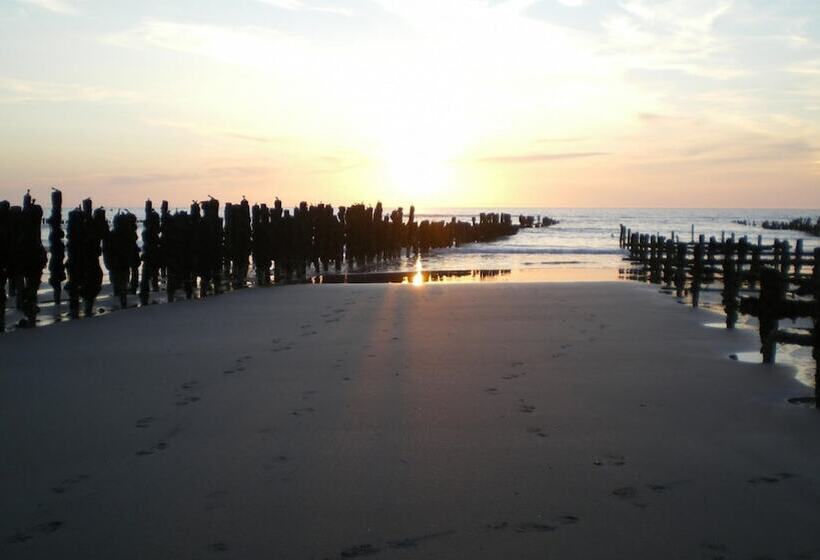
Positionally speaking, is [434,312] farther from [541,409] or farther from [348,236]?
[348,236]

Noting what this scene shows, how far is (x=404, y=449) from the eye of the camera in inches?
208

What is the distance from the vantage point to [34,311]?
12.6m

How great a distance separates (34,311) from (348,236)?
60.7 feet

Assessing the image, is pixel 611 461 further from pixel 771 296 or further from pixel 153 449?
pixel 771 296

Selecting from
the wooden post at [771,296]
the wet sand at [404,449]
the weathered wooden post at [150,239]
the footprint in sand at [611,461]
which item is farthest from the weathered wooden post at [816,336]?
the weathered wooden post at [150,239]

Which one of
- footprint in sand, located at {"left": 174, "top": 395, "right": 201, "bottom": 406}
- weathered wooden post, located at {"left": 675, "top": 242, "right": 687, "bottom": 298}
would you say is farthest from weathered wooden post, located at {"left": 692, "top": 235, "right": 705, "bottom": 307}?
footprint in sand, located at {"left": 174, "top": 395, "right": 201, "bottom": 406}

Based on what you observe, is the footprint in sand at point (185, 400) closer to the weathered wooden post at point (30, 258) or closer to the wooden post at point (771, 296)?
the wooden post at point (771, 296)

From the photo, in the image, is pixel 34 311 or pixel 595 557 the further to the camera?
pixel 34 311

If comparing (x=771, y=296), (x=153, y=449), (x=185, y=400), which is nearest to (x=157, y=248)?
(x=185, y=400)

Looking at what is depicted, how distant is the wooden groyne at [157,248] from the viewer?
41.7 feet

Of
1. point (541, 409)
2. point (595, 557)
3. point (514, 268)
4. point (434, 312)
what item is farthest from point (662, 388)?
point (514, 268)

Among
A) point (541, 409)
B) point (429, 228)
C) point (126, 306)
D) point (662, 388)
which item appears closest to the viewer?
point (541, 409)

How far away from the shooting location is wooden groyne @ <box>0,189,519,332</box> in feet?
41.7

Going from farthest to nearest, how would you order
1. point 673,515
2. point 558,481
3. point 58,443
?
point 58,443 < point 558,481 < point 673,515
